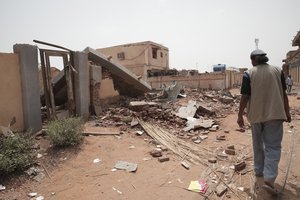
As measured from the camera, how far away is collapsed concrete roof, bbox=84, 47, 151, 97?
9.04 m

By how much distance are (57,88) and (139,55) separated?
20.7 metres

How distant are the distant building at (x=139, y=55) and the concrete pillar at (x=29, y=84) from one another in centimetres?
2147

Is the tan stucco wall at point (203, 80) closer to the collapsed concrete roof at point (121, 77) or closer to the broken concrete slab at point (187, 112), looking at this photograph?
the collapsed concrete roof at point (121, 77)

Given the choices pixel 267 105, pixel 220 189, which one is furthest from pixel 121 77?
pixel 267 105

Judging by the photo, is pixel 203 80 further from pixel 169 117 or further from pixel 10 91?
pixel 10 91

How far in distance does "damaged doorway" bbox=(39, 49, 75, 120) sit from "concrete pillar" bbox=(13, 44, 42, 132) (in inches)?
20.6

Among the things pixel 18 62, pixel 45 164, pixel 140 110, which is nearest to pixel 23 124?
pixel 18 62

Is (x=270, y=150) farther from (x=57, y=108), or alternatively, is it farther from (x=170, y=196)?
(x=57, y=108)

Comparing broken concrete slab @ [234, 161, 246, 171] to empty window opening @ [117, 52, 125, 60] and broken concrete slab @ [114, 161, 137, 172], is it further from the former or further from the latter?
empty window opening @ [117, 52, 125, 60]

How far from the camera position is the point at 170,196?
350 centimetres

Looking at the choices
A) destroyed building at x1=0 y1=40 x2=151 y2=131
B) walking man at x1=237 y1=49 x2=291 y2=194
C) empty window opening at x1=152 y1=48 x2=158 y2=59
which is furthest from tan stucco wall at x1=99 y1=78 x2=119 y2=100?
empty window opening at x1=152 y1=48 x2=158 y2=59

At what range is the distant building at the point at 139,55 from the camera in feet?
92.8

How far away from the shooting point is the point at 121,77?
35.5 feet

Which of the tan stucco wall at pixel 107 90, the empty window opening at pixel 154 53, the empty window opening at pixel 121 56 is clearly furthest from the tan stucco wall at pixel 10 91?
the empty window opening at pixel 154 53
